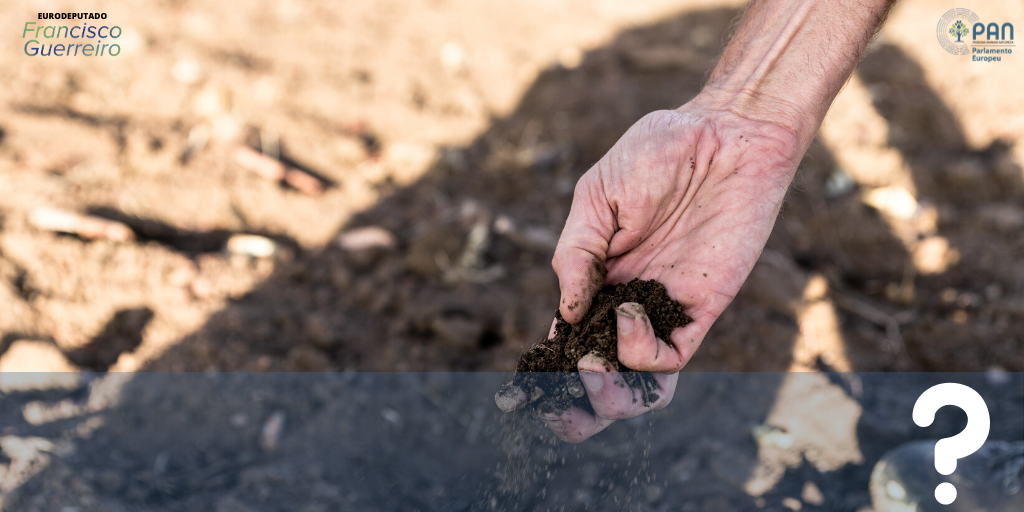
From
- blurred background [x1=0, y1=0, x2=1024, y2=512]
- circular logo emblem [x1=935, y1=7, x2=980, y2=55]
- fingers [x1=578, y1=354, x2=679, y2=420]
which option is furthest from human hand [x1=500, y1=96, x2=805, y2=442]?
circular logo emblem [x1=935, y1=7, x2=980, y2=55]

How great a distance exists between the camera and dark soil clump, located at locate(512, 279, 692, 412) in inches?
67.7

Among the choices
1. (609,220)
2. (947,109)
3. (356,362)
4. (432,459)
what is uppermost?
(609,220)

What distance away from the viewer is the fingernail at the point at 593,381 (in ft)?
5.46

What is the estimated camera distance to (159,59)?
4219 mm

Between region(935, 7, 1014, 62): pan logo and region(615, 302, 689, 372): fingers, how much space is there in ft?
14.1

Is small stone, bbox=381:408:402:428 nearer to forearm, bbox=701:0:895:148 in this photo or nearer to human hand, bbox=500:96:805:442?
human hand, bbox=500:96:805:442

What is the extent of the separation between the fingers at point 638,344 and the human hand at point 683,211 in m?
0.07

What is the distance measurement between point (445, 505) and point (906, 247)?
287 cm

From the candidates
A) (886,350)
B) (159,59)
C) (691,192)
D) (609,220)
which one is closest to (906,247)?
(886,350)

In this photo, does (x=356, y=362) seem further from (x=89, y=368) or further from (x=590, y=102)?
(x=590, y=102)

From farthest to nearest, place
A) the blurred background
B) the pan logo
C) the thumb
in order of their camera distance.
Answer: the pan logo < the blurred background < the thumb

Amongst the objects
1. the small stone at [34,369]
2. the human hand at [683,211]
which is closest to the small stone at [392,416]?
the human hand at [683,211]

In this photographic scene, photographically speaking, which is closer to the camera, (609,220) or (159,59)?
(609,220)

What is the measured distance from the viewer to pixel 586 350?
5.72 feet
